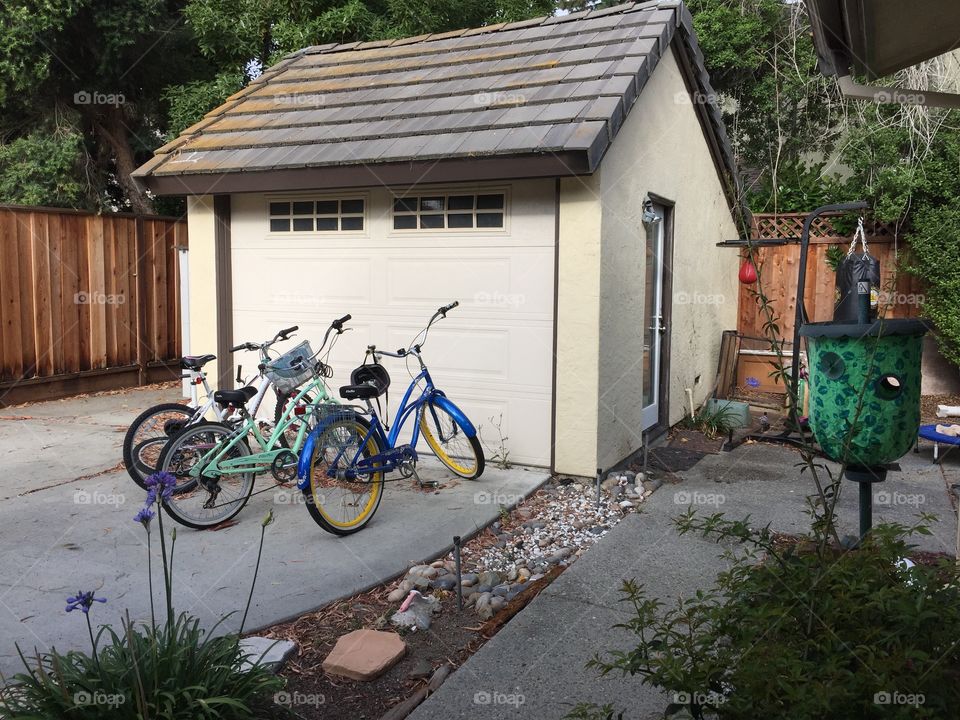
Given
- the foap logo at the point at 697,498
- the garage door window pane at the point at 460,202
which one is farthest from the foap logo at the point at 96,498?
the foap logo at the point at 697,498

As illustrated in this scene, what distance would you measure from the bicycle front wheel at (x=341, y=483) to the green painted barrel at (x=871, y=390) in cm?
276

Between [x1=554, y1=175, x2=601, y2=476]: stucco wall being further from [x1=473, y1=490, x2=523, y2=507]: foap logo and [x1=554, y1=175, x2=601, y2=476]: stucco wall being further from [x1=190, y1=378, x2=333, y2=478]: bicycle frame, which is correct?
[x1=190, y1=378, x2=333, y2=478]: bicycle frame

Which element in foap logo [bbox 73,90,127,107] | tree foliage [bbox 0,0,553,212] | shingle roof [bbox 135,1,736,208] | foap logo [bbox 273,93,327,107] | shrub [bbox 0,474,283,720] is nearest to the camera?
shrub [bbox 0,474,283,720]

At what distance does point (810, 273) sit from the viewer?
10531 millimetres

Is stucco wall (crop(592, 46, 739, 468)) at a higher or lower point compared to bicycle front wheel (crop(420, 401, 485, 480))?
higher

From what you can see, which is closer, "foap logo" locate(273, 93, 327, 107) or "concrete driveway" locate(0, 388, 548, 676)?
"concrete driveway" locate(0, 388, 548, 676)

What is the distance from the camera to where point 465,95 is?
6.99 m

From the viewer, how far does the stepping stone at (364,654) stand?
3.28 metres

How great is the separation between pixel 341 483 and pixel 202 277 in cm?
359

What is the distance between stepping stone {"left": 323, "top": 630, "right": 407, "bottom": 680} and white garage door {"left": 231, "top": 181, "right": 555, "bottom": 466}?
300cm

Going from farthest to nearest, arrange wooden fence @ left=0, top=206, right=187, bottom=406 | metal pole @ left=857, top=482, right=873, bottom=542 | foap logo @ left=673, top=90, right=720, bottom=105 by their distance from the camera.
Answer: wooden fence @ left=0, top=206, right=187, bottom=406 → foap logo @ left=673, top=90, right=720, bottom=105 → metal pole @ left=857, top=482, right=873, bottom=542

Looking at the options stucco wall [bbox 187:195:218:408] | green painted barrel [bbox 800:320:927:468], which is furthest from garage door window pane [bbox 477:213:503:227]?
green painted barrel [bbox 800:320:927:468]

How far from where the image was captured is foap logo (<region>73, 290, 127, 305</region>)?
986 cm

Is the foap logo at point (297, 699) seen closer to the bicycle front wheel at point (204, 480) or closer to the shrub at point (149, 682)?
the shrub at point (149, 682)
